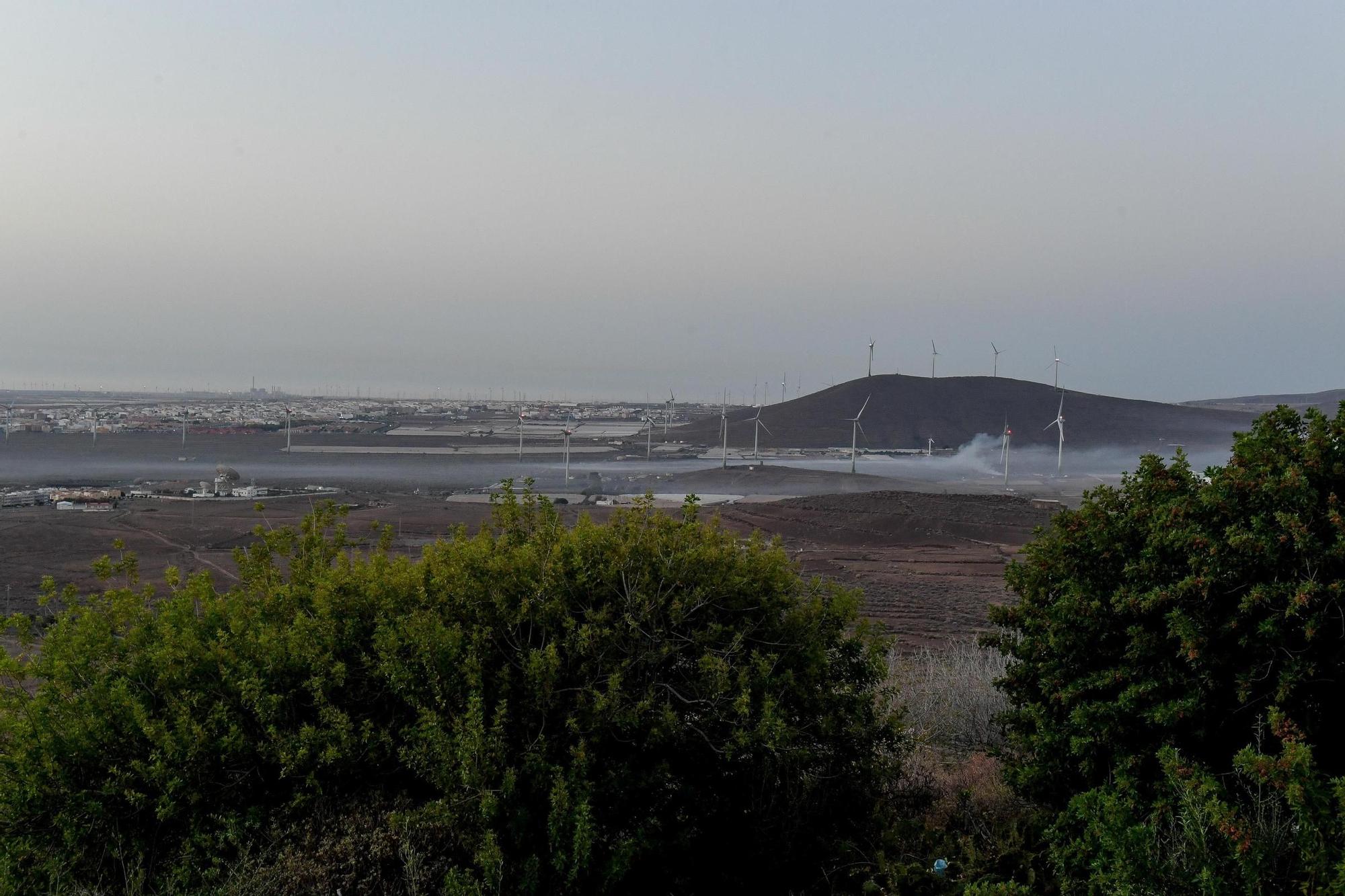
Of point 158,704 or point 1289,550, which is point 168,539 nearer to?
point 158,704

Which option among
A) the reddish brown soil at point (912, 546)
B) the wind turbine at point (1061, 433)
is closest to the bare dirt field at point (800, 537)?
the reddish brown soil at point (912, 546)

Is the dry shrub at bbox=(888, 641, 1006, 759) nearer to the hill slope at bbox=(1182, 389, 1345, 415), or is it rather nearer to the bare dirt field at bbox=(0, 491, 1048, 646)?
the bare dirt field at bbox=(0, 491, 1048, 646)

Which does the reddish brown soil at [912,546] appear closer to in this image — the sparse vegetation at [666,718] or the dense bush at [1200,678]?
the sparse vegetation at [666,718]

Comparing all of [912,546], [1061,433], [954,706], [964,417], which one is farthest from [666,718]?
[964,417]

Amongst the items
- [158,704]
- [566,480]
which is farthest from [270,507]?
[158,704]

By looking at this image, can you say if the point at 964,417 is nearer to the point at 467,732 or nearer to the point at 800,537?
the point at 800,537

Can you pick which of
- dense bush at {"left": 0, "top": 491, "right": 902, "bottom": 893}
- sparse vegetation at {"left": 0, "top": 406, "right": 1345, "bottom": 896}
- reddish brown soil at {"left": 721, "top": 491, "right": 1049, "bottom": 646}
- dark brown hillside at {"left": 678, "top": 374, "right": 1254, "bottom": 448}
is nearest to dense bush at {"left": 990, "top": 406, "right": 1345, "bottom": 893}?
sparse vegetation at {"left": 0, "top": 406, "right": 1345, "bottom": 896}
